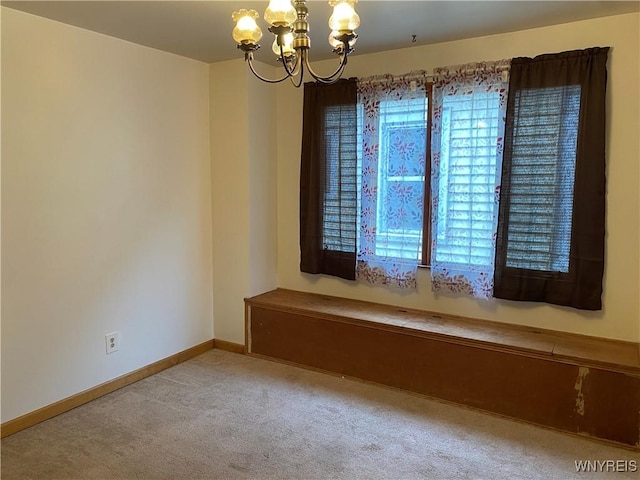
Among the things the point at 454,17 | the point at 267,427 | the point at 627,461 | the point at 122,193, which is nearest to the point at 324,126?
the point at 454,17

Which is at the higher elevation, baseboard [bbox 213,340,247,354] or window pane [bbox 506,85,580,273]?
window pane [bbox 506,85,580,273]

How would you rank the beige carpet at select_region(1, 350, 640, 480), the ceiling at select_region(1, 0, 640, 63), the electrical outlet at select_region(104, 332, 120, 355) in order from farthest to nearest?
the electrical outlet at select_region(104, 332, 120, 355) → the ceiling at select_region(1, 0, 640, 63) → the beige carpet at select_region(1, 350, 640, 480)

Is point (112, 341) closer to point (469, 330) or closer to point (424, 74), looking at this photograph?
point (469, 330)

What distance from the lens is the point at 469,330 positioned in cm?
304

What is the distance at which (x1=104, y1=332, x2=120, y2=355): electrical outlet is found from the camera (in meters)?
3.12

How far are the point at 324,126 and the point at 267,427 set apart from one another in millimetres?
2113

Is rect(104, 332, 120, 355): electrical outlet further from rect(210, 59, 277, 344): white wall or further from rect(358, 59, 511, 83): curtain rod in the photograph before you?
rect(358, 59, 511, 83): curtain rod

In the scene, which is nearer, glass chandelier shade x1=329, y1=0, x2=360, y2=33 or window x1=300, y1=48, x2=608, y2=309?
glass chandelier shade x1=329, y1=0, x2=360, y2=33

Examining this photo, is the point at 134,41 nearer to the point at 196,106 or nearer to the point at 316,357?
the point at 196,106

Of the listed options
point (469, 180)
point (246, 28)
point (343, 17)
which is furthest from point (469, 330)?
point (246, 28)

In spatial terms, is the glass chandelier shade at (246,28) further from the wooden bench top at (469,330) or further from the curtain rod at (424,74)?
the wooden bench top at (469,330)

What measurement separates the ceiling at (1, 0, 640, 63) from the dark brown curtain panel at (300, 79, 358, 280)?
1.63ft

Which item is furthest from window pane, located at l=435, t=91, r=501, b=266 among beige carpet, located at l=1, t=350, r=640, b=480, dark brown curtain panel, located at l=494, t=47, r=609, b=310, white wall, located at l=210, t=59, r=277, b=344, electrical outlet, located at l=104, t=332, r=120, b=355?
electrical outlet, located at l=104, t=332, r=120, b=355

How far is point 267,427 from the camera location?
271cm
